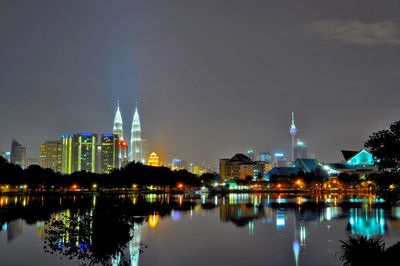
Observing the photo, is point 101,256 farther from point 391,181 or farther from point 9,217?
point 9,217

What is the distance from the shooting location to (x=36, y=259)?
28.8 meters

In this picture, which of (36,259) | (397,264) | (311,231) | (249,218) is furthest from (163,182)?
(397,264)

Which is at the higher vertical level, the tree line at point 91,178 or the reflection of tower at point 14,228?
the tree line at point 91,178

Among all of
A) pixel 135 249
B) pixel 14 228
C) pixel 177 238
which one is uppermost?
pixel 14 228

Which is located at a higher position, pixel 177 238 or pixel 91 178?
pixel 91 178

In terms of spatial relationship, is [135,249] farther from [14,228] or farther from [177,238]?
[14,228]

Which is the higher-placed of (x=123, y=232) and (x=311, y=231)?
(x=123, y=232)

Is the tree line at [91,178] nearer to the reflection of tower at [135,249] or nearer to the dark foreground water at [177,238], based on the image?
the dark foreground water at [177,238]

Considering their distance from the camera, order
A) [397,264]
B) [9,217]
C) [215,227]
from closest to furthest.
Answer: [397,264] < [215,227] < [9,217]

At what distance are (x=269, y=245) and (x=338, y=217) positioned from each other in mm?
23523

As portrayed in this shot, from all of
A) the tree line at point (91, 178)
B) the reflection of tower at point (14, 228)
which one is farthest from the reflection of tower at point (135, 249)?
the tree line at point (91, 178)

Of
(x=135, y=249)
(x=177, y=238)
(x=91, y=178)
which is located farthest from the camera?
(x=91, y=178)

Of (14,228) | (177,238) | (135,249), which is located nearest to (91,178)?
(14,228)

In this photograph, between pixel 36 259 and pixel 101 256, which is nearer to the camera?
pixel 101 256
